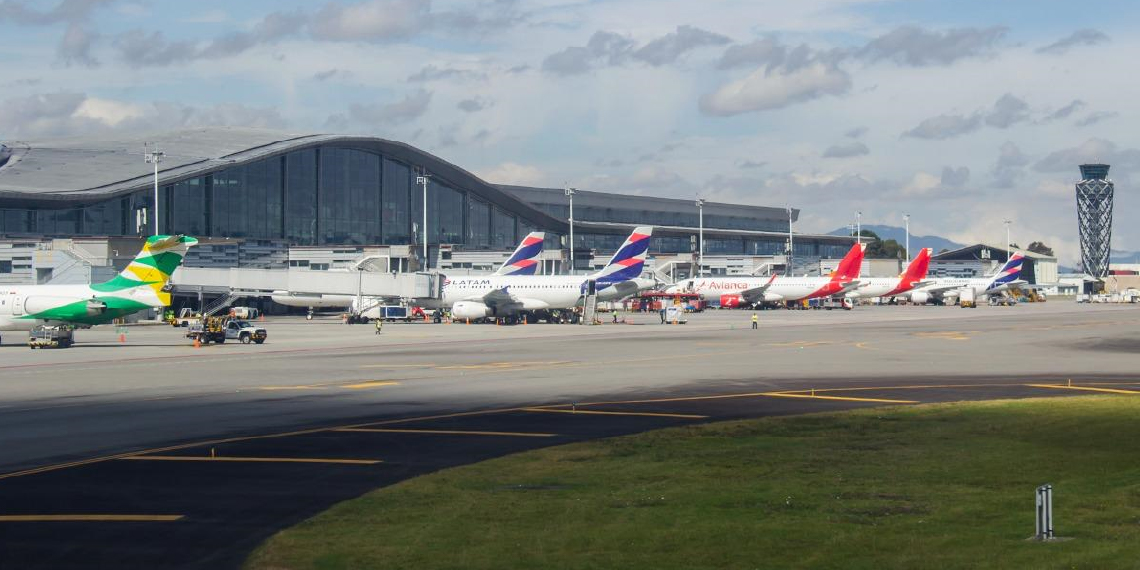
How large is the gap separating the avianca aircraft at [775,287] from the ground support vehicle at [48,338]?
7672 centimetres

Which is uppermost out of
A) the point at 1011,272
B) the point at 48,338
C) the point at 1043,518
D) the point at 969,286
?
the point at 1011,272

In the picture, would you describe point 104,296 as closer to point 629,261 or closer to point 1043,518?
point 629,261

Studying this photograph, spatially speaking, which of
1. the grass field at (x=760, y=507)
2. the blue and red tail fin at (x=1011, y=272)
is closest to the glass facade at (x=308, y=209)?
the blue and red tail fin at (x=1011, y=272)

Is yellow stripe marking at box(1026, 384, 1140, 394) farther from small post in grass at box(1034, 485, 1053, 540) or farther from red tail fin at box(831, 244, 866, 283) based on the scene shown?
red tail fin at box(831, 244, 866, 283)

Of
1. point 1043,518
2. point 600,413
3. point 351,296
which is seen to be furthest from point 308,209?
point 1043,518

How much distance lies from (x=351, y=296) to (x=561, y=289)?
823 inches

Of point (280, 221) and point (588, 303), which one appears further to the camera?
point (280, 221)

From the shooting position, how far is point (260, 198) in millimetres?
131250

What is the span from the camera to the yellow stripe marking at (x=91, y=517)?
48.3ft

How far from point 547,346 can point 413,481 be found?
133 feet

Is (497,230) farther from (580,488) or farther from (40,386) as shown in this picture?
(580,488)

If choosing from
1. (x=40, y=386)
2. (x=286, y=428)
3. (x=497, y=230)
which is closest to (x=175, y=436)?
(x=286, y=428)

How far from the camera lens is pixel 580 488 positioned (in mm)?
16859

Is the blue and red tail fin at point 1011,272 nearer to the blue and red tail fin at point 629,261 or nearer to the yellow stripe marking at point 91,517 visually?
the blue and red tail fin at point 629,261
